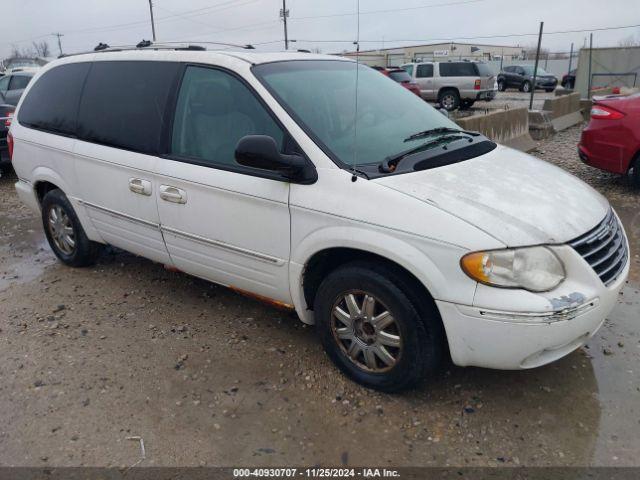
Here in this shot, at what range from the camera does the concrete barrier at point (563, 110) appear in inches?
470

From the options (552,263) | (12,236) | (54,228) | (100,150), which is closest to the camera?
(552,263)

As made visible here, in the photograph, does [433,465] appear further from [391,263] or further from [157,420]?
[157,420]

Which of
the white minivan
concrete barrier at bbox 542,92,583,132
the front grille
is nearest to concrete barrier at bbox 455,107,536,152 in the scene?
concrete barrier at bbox 542,92,583,132

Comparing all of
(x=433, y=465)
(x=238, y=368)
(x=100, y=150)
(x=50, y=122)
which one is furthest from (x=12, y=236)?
(x=433, y=465)

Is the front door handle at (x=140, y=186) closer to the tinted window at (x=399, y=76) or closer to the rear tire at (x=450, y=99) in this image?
the tinted window at (x=399, y=76)

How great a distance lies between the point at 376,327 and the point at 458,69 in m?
19.3

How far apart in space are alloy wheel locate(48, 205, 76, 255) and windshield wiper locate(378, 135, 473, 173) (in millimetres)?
3051

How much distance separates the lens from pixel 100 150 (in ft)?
13.0

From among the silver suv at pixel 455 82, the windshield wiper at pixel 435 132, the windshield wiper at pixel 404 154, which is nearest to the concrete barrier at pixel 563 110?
the silver suv at pixel 455 82

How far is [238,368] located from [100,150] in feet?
6.46

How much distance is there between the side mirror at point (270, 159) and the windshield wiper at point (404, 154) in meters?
0.38

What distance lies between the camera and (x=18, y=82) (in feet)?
46.3

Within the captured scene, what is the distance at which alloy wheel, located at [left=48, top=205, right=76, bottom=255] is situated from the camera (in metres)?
4.71

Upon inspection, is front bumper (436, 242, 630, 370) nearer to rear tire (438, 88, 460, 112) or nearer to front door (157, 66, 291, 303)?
front door (157, 66, 291, 303)
